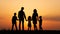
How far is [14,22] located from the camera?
928 inches

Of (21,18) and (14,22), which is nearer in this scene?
(21,18)

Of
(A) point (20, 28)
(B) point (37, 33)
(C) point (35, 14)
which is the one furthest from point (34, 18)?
(B) point (37, 33)

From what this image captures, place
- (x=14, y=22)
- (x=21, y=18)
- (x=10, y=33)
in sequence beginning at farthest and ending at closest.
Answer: (x=14, y=22)
(x=21, y=18)
(x=10, y=33)

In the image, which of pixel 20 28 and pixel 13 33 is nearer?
pixel 13 33

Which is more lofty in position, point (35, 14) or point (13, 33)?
point (35, 14)

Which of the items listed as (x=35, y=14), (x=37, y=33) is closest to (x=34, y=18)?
(x=35, y=14)

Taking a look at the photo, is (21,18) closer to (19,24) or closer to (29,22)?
(19,24)

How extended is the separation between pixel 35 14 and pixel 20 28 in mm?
2124

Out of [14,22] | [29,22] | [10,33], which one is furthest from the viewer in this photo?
[29,22]

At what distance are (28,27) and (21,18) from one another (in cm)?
411

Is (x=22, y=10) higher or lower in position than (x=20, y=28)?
higher

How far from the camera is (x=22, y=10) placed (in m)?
21.9

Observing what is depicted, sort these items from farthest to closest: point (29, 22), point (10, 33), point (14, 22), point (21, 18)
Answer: point (29, 22)
point (14, 22)
point (21, 18)
point (10, 33)

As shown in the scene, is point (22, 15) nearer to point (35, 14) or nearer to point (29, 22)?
point (35, 14)
